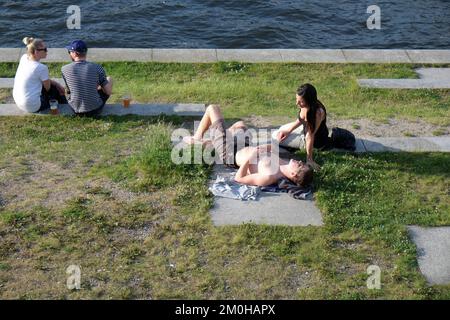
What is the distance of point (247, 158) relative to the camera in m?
8.62

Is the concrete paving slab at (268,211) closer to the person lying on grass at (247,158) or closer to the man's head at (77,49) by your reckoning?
the person lying on grass at (247,158)

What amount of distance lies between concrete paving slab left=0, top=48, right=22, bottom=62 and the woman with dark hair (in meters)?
6.10

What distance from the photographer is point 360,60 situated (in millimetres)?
13477

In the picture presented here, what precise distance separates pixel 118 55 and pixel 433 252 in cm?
806

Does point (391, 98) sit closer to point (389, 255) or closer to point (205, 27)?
point (389, 255)

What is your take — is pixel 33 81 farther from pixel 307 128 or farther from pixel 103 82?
pixel 307 128

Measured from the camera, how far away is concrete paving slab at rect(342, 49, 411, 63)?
1348 cm

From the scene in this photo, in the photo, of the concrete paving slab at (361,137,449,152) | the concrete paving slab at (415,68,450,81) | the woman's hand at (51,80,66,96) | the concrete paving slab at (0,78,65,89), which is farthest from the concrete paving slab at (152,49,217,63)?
the concrete paving slab at (361,137,449,152)

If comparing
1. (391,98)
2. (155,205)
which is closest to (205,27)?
(391,98)

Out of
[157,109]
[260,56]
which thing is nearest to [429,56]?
[260,56]

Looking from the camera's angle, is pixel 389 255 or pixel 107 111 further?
pixel 107 111

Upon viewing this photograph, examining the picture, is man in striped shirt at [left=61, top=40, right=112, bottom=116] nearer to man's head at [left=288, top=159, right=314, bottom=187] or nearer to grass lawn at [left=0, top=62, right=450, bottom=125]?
grass lawn at [left=0, top=62, right=450, bottom=125]
